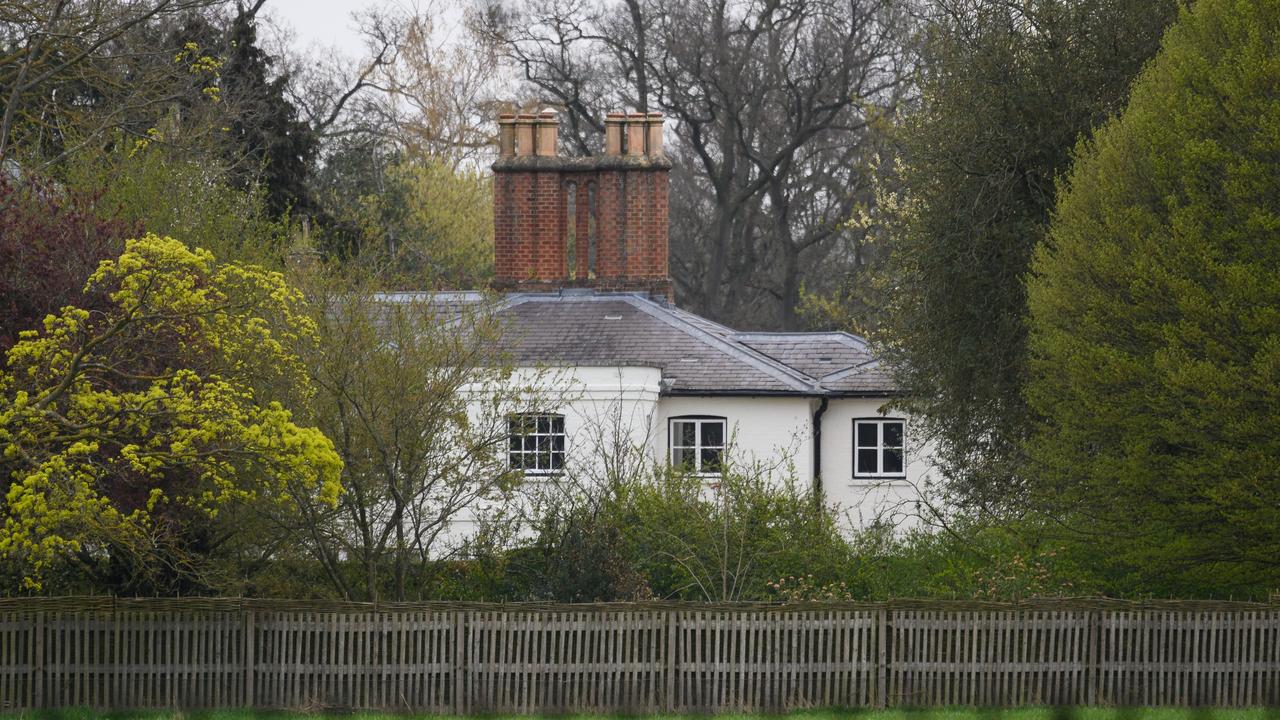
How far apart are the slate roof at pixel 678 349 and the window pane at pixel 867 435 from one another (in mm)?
778

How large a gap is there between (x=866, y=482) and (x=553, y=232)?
764 cm

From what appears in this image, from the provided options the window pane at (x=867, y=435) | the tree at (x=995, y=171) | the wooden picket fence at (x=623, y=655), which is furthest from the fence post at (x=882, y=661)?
the window pane at (x=867, y=435)

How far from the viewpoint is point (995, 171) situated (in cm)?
1941

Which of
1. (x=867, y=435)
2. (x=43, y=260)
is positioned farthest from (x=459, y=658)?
(x=867, y=435)

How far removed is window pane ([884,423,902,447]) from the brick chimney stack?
5.04 metres

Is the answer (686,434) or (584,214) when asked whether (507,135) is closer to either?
(584,214)

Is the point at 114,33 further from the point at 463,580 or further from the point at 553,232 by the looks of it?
the point at 553,232

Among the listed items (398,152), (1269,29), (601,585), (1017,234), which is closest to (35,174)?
(601,585)

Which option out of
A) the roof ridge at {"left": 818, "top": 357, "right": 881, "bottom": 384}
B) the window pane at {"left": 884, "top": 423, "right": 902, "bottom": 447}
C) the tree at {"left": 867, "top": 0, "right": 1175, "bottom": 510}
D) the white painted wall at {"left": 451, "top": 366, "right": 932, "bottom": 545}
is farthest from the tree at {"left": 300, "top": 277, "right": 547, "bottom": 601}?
the window pane at {"left": 884, "top": 423, "right": 902, "bottom": 447}

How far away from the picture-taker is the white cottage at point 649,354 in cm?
2486

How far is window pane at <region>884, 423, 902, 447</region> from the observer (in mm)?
26828

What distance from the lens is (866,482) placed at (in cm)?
2655

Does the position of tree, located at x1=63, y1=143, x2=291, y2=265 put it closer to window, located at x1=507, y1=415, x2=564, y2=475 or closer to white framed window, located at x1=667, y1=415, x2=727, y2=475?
window, located at x1=507, y1=415, x2=564, y2=475

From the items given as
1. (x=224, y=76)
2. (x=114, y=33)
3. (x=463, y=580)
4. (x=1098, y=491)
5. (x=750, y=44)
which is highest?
(x=750, y=44)
